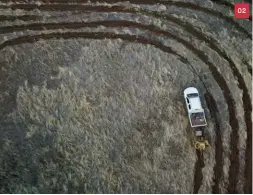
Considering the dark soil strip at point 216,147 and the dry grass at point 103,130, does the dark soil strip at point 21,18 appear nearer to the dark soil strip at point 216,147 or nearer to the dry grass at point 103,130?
the dry grass at point 103,130

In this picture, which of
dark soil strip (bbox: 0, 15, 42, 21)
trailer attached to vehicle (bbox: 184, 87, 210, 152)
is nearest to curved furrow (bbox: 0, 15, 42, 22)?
dark soil strip (bbox: 0, 15, 42, 21)

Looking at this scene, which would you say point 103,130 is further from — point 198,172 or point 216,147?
point 216,147

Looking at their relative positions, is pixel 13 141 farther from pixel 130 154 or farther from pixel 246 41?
pixel 246 41

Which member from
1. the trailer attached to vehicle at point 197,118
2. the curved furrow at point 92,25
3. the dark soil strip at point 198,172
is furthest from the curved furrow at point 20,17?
the dark soil strip at point 198,172

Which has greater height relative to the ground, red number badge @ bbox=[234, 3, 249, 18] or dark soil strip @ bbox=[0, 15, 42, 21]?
dark soil strip @ bbox=[0, 15, 42, 21]

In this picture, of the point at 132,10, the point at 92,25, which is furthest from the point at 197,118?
the point at 92,25

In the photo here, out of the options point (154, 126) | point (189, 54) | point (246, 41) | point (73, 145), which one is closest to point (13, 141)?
point (73, 145)

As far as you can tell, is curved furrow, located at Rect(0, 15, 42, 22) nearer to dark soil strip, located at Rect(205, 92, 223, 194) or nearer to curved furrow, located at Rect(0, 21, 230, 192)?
curved furrow, located at Rect(0, 21, 230, 192)
